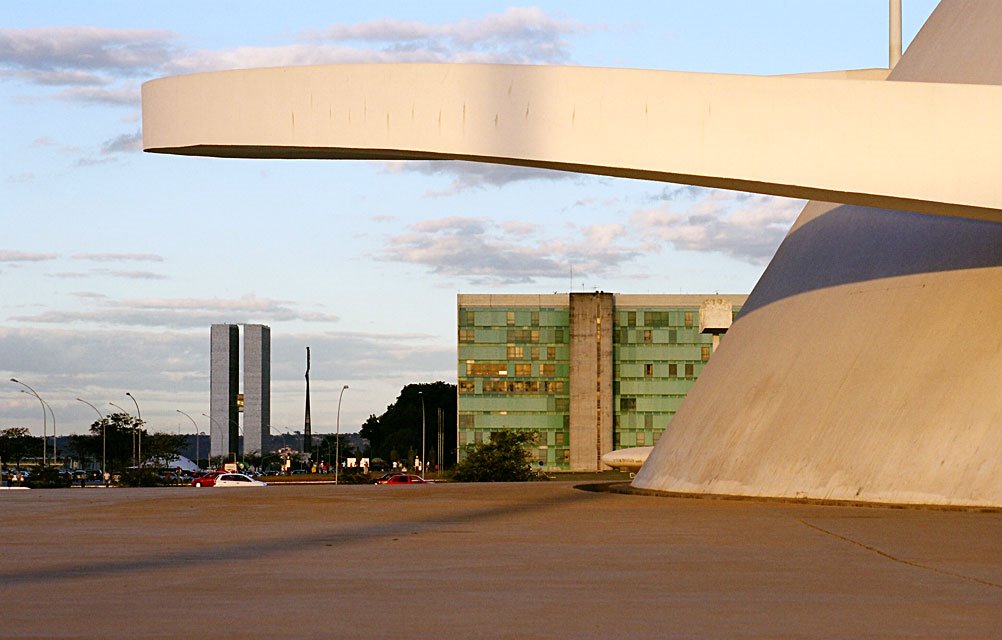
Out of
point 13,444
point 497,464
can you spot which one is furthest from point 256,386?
point 497,464

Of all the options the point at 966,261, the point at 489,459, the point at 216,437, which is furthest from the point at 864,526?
the point at 216,437

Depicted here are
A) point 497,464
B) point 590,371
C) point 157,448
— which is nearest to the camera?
point 497,464

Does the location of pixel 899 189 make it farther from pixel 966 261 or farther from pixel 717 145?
pixel 966 261

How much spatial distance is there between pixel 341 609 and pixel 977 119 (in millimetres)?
11516

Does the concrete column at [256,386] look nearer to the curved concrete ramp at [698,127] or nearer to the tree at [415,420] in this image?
the tree at [415,420]

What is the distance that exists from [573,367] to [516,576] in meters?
110

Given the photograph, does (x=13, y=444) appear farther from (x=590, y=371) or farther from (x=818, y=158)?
(x=818, y=158)

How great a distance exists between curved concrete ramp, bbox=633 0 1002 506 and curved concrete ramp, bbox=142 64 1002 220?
348 centimetres

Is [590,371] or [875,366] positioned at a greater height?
[590,371]

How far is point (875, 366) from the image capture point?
20766 millimetres

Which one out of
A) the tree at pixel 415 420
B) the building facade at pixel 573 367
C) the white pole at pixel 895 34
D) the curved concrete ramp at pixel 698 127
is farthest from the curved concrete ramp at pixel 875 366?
the tree at pixel 415 420

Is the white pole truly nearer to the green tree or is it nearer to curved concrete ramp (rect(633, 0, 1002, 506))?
curved concrete ramp (rect(633, 0, 1002, 506))

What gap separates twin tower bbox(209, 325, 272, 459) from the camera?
184625 mm

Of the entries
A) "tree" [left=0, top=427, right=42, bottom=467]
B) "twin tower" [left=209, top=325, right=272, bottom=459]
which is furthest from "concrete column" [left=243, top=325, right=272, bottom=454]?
"tree" [left=0, top=427, right=42, bottom=467]
